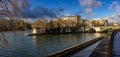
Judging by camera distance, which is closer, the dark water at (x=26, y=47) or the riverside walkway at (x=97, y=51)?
the riverside walkway at (x=97, y=51)

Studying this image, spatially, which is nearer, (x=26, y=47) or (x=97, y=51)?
(x=97, y=51)

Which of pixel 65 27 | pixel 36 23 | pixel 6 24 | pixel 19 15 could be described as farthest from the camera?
pixel 65 27

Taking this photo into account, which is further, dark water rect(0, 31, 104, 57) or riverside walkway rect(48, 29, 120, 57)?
dark water rect(0, 31, 104, 57)

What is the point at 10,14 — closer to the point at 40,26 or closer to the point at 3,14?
the point at 3,14

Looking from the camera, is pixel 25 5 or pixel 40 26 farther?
pixel 40 26

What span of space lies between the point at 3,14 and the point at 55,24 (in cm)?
11594

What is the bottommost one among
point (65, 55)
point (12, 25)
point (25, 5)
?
point (65, 55)

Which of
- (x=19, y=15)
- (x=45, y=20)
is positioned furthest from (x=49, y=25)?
(x=19, y=15)

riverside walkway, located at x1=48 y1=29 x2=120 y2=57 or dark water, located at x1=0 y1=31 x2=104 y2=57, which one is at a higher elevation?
riverside walkway, located at x1=48 y1=29 x2=120 y2=57

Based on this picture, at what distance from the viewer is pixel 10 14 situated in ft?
39.7

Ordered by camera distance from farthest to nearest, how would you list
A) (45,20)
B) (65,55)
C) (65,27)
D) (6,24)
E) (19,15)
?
1. (65,27)
2. (45,20)
3. (65,55)
4. (19,15)
5. (6,24)

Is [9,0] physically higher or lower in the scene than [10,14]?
higher

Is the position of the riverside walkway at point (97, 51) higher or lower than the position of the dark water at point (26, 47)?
higher

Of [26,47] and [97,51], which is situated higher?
[97,51]
